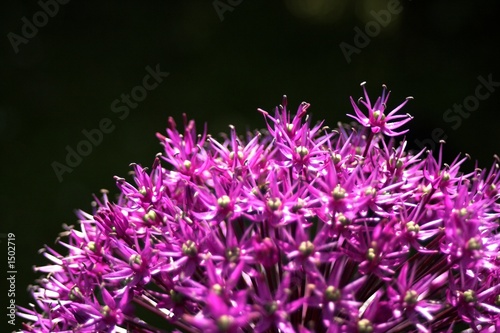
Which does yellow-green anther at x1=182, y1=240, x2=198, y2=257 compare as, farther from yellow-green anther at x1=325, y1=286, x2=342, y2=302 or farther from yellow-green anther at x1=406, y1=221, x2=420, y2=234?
yellow-green anther at x1=406, y1=221, x2=420, y2=234

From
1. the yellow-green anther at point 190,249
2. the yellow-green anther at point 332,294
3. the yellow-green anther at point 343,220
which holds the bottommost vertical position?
the yellow-green anther at point 332,294

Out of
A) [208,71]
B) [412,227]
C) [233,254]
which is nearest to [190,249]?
[233,254]

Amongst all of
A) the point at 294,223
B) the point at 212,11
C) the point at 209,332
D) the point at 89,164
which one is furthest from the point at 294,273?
the point at 212,11

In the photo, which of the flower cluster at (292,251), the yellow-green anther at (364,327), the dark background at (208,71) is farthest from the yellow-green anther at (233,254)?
the dark background at (208,71)

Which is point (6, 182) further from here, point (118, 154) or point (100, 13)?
point (100, 13)

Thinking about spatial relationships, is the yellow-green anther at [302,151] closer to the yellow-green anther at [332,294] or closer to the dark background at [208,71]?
the yellow-green anther at [332,294]

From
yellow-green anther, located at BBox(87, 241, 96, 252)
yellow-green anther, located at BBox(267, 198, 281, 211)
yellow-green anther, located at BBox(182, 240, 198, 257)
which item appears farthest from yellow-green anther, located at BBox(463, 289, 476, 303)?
yellow-green anther, located at BBox(87, 241, 96, 252)
